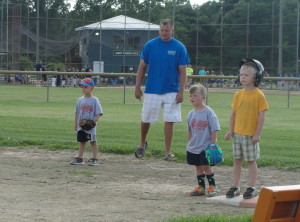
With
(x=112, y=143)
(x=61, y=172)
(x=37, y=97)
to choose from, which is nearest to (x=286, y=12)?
(x=37, y=97)

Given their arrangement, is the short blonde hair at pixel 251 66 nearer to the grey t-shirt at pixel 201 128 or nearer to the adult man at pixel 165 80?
the grey t-shirt at pixel 201 128

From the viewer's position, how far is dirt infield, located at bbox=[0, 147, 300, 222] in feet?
20.2

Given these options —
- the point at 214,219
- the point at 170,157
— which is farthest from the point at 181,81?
the point at 214,219

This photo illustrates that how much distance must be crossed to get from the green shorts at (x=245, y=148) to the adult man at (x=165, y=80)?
10.1 ft

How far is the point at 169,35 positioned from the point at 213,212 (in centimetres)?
440

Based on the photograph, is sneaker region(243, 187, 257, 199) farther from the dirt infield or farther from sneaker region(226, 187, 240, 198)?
the dirt infield

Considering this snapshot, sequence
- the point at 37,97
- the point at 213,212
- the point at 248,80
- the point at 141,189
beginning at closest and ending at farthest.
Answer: the point at 213,212 < the point at 248,80 < the point at 141,189 < the point at 37,97

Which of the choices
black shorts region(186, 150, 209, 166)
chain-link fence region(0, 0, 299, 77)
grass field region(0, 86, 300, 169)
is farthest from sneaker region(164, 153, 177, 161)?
chain-link fence region(0, 0, 299, 77)

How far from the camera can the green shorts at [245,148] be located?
7105mm

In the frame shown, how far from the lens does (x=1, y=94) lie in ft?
86.2

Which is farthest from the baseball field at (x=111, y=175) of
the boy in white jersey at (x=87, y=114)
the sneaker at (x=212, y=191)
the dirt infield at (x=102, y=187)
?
the boy in white jersey at (x=87, y=114)

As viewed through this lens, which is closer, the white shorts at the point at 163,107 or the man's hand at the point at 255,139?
the man's hand at the point at 255,139

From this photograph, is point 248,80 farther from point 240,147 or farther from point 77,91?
point 77,91

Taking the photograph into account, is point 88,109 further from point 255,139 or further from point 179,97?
point 255,139
